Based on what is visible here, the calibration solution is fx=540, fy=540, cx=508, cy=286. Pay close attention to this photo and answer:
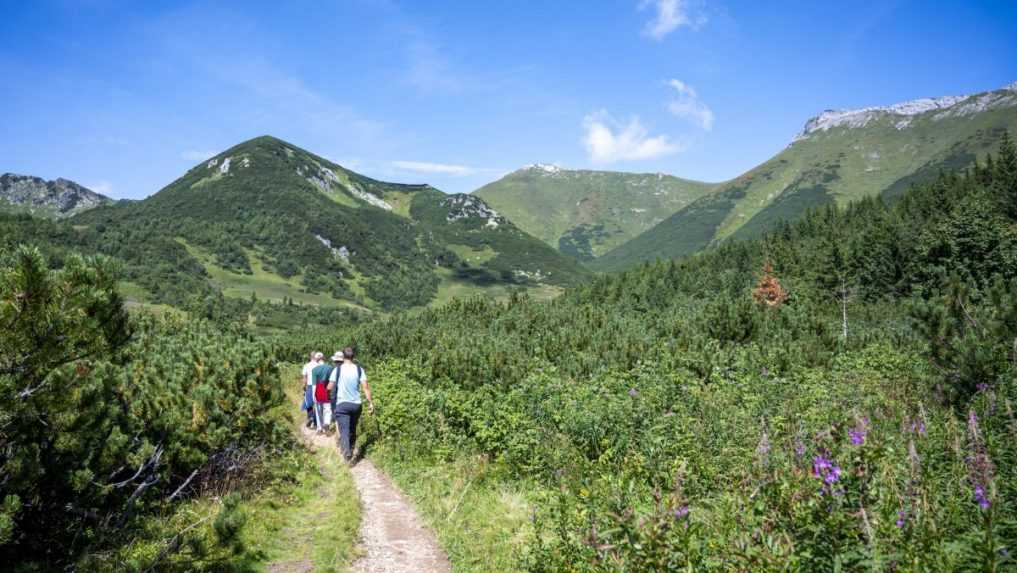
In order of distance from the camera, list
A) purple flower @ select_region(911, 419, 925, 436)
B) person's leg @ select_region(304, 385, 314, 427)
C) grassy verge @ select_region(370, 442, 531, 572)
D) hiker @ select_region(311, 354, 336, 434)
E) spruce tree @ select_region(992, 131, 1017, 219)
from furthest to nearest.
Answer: spruce tree @ select_region(992, 131, 1017, 219)
person's leg @ select_region(304, 385, 314, 427)
hiker @ select_region(311, 354, 336, 434)
grassy verge @ select_region(370, 442, 531, 572)
purple flower @ select_region(911, 419, 925, 436)

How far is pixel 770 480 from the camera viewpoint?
4188 mm

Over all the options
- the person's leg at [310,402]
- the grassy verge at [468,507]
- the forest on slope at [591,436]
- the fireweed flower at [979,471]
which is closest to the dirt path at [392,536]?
the grassy verge at [468,507]

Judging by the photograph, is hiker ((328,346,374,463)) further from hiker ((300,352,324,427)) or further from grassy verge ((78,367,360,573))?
hiker ((300,352,324,427))

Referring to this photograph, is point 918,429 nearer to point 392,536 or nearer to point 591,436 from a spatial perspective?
point 591,436

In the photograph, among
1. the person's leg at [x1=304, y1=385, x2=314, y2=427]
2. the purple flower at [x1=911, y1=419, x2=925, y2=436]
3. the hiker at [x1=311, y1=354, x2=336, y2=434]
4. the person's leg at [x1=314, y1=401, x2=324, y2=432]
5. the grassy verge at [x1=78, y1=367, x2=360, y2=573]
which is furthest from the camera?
the person's leg at [x1=304, y1=385, x2=314, y2=427]

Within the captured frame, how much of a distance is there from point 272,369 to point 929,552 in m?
9.32

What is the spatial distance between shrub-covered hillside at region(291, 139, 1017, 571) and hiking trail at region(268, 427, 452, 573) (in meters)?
1.20

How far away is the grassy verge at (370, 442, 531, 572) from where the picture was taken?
6441 mm

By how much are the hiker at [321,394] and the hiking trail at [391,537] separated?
3.48 metres

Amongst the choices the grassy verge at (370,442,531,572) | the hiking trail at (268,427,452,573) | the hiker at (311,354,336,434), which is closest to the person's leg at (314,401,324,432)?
the hiker at (311,354,336,434)

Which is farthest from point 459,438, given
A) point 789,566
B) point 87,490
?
point 789,566

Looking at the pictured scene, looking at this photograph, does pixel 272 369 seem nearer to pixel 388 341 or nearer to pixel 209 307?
pixel 388 341

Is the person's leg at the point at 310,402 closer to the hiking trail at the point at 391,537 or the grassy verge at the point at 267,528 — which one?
the grassy verge at the point at 267,528

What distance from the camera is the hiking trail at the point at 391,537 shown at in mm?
6578
